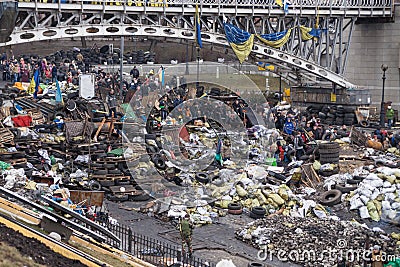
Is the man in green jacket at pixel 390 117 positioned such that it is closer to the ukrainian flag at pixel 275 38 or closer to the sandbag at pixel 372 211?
the ukrainian flag at pixel 275 38

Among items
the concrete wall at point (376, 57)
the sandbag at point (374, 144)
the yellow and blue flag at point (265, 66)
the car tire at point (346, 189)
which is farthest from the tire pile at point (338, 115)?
the car tire at point (346, 189)

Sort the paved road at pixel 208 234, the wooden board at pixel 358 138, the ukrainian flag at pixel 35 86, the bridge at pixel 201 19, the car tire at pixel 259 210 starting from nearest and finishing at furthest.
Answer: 1. the paved road at pixel 208 234
2. the car tire at pixel 259 210
3. the bridge at pixel 201 19
4. the wooden board at pixel 358 138
5. the ukrainian flag at pixel 35 86

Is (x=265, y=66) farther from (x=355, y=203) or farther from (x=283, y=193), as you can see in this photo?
(x=355, y=203)

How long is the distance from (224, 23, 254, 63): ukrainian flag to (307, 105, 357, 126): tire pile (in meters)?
9.22

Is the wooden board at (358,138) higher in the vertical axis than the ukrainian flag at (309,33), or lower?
lower

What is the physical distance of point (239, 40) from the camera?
34.8 m

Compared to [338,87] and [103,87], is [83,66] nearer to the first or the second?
[103,87]

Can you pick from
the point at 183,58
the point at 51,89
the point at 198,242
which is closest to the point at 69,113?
the point at 51,89

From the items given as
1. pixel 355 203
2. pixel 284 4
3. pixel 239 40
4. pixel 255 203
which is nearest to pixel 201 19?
pixel 239 40

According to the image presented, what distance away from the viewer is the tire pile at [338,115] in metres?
41.7

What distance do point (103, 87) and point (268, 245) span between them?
2420 cm

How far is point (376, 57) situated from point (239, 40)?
15271 millimetres

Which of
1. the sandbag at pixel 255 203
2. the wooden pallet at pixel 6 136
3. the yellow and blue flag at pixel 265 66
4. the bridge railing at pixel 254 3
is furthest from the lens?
the yellow and blue flag at pixel 265 66

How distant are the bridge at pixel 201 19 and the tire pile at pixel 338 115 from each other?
1.57 m
